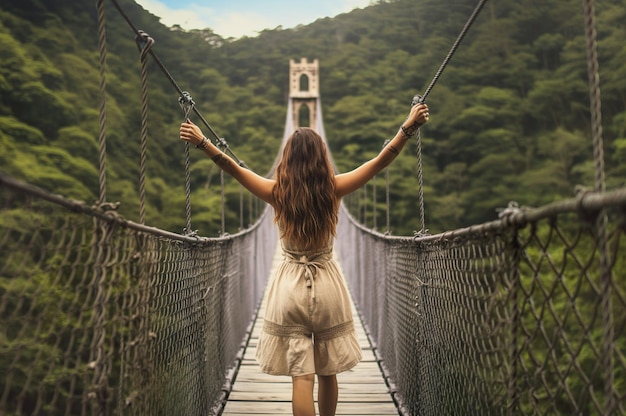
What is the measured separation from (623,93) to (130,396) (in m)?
13.4

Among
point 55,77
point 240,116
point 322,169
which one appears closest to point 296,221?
point 322,169

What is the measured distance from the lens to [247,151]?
1831 cm

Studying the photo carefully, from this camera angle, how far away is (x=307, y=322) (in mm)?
1322

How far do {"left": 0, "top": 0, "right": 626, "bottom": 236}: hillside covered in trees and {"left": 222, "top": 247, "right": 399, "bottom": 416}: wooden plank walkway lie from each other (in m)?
7.73

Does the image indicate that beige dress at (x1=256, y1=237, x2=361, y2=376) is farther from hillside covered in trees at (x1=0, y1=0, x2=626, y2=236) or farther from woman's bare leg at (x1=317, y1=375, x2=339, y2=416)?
hillside covered in trees at (x1=0, y1=0, x2=626, y2=236)

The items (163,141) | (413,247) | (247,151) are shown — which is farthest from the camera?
(247,151)

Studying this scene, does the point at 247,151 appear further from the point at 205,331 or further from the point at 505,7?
the point at 205,331

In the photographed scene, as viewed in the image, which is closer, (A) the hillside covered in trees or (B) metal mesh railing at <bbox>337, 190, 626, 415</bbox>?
(B) metal mesh railing at <bbox>337, 190, 626, 415</bbox>

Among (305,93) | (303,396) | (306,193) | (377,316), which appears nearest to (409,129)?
(306,193)

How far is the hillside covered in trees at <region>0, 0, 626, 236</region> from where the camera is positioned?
36.7ft

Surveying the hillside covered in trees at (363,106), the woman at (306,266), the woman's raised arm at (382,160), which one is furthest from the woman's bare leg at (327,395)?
the hillside covered in trees at (363,106)

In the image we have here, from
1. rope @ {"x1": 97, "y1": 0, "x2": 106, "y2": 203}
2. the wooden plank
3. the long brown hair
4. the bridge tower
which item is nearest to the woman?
the long brown hair

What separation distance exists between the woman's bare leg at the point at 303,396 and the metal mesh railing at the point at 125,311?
297 millimetres

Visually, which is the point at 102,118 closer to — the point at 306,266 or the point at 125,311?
the point at 125,311
